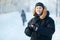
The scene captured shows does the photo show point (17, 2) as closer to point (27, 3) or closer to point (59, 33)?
point (27, 3)

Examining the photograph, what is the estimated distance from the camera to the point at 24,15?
2479 mm

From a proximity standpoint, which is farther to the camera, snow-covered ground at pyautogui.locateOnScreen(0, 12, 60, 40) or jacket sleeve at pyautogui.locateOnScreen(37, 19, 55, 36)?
snow-covered ground at pyautogui.locateOnScreen(0, 12, 60, 40)

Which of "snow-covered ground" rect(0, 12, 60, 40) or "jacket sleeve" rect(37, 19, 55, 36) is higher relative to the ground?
"jacket sleeve" rect(37, 19, 55, 36)

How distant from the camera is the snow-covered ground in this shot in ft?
8.00

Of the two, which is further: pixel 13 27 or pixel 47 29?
pixel 13 27

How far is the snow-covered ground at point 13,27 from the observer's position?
2438 millimetres

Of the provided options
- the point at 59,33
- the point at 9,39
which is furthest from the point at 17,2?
the point at 59,33

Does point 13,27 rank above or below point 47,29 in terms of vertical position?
below

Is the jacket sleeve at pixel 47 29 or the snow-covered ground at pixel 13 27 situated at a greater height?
the jacket sleeve at pixel 47 29

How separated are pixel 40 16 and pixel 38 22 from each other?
0.07 meters

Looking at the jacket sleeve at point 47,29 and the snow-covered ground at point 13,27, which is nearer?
the jacket sleeve at point 47,29

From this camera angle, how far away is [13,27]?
2459 millimetres

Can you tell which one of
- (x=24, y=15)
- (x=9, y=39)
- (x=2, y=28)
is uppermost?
(x=24, y=15)

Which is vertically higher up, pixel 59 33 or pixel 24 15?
pixel 24 15
